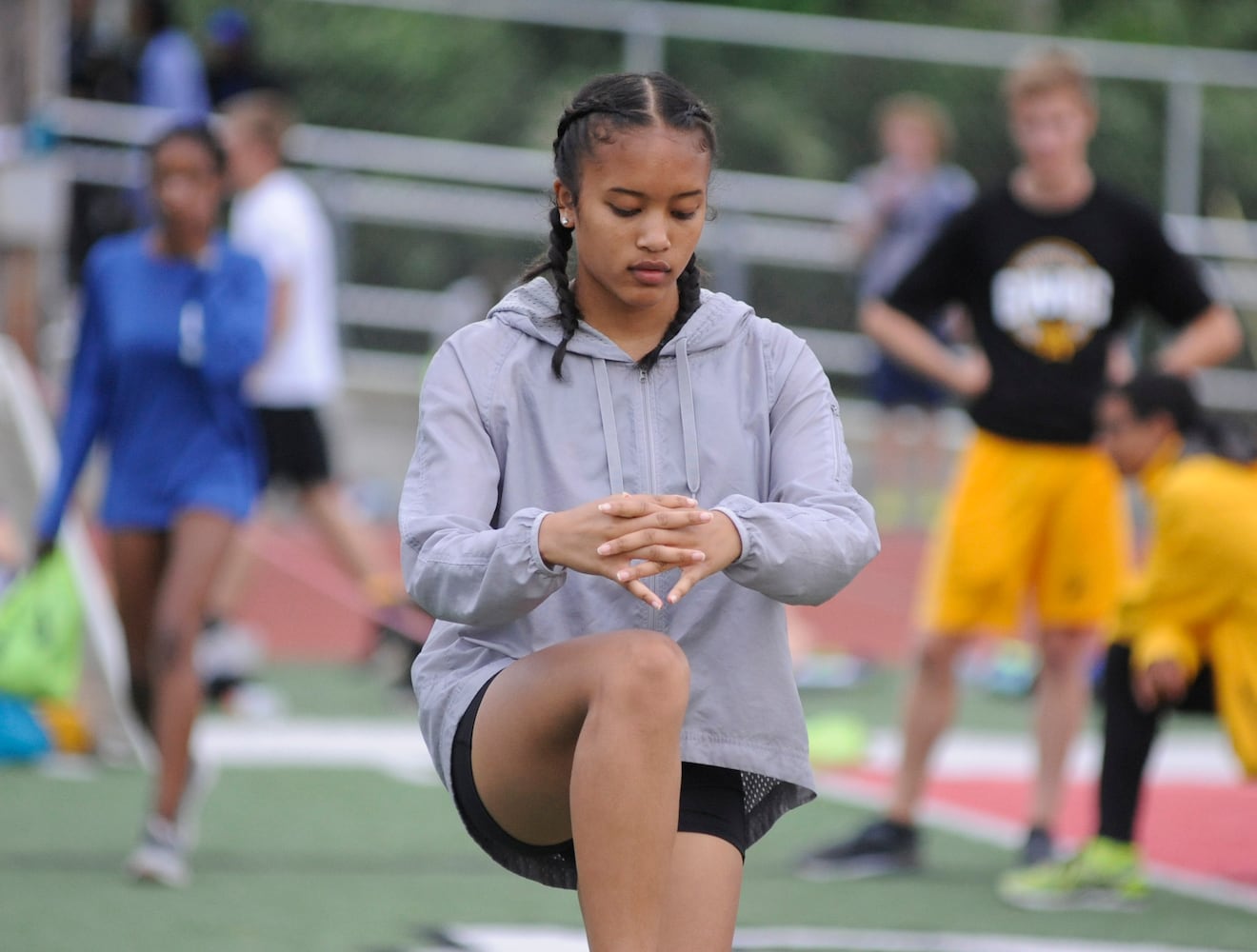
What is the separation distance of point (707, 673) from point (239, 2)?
47.8ft

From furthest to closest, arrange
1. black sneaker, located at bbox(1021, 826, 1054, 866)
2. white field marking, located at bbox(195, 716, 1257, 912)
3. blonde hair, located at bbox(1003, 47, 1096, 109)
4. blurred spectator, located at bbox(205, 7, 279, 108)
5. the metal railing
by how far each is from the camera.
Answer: the metal railing → blurred spectator, located at bbox(205, 7, 279, 108) → white field marking, located at bbox(195, 716, 1257, 912) → blonde hair, located at bbox(1003, 47, 1096, 109) → black sneaker, located at bbox(1021, 826, 1054, 866)

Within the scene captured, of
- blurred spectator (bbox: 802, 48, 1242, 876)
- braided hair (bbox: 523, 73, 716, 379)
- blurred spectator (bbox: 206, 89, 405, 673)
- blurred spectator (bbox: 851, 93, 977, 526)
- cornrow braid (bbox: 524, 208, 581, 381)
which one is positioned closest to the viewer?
braided hair (bbox: 523, 73, 716, 379)

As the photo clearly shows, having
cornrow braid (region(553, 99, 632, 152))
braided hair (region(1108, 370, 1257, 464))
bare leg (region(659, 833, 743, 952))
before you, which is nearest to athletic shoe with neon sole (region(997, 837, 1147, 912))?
braided hair (region(1108, 370, 1257, 464))

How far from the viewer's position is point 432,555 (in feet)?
11.5

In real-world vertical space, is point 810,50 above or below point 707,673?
above

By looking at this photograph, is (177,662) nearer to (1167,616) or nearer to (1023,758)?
(1167,616)

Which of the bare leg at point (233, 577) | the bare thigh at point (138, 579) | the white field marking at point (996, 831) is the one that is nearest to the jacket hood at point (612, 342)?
the white field marking at point (996, 831)

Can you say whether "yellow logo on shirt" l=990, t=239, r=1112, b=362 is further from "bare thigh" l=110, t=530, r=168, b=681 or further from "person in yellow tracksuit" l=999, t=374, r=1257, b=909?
"bare thigh" l=110, t=530, r=168, b=681

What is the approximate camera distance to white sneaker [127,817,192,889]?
20.5ft

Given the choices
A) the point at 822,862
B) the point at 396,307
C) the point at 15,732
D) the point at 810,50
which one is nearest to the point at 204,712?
the point at 15,732

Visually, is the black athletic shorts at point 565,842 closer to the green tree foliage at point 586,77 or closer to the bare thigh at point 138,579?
the bare thigh at point 138,579

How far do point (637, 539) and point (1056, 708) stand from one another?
153 inches

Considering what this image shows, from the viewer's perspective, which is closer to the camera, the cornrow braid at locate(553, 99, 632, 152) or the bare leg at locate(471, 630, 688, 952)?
the bare leg at locate(471, 630, 688, 952)

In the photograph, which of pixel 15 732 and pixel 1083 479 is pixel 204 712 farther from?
pixel 1083 479
